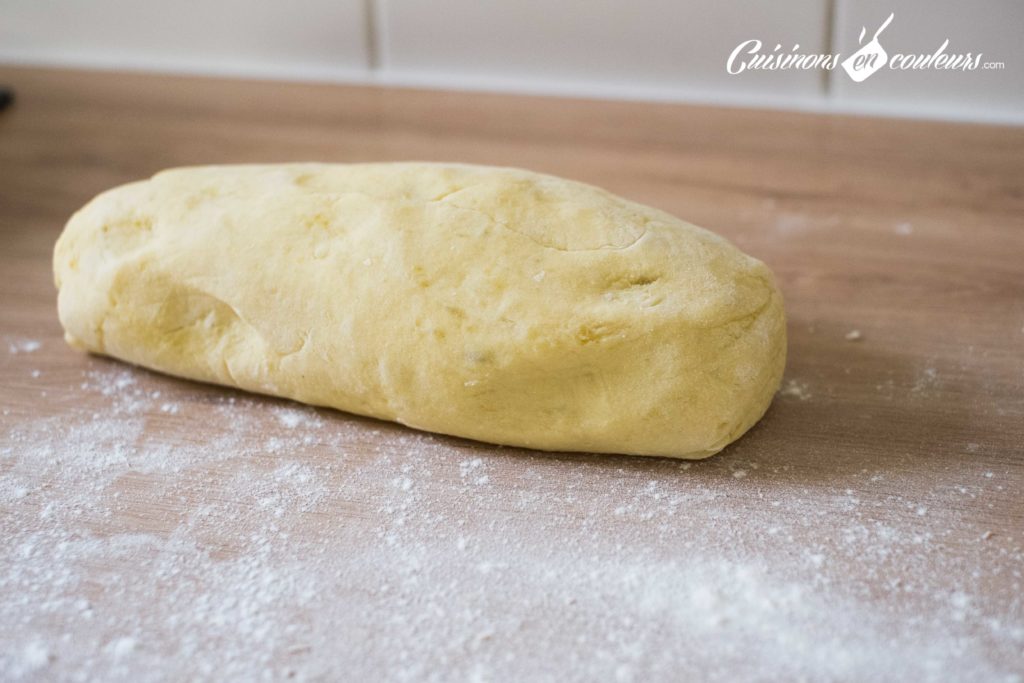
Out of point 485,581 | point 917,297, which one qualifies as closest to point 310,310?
point 485,581

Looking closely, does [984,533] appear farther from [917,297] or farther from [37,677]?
[37,677]

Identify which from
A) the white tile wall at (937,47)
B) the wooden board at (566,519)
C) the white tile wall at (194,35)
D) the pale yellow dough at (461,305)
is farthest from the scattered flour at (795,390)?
the white tile wall at (194,35)

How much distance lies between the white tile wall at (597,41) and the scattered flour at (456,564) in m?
1.15

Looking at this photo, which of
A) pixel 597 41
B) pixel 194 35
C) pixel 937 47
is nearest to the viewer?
pixel 937 47

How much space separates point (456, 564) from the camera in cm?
104

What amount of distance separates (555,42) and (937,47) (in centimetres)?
75

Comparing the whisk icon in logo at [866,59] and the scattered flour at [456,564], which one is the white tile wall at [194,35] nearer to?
the whisk icon in logo at [866,59]

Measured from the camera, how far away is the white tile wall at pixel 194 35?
7.49 ft

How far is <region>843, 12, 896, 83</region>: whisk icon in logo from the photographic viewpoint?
1.93 meters

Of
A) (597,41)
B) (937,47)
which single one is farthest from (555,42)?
(937,47)

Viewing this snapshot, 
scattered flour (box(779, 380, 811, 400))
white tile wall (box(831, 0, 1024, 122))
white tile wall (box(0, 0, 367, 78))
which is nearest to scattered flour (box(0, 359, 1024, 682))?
scattered flour (box(779, 380, 811, 400))

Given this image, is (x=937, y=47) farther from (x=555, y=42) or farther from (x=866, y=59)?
(x=555, y=42)

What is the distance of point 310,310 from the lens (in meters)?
1.18

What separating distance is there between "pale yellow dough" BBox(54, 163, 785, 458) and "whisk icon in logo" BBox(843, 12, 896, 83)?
962 mm
